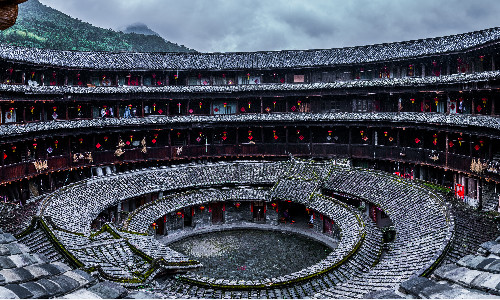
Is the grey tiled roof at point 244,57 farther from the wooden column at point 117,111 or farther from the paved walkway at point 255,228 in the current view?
the paved walkway at point 255,228

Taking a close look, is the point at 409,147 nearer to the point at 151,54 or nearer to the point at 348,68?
the point at 348,68

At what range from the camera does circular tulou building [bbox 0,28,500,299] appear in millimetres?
20422

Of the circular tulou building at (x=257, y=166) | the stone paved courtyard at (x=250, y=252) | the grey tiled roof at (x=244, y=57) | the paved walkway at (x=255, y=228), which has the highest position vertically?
the grey tiled roof at (x=244, y=57)

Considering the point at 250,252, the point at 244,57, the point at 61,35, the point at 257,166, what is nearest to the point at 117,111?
the point at 244,57

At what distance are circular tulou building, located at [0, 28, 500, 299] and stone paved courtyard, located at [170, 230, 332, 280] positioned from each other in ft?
0.59

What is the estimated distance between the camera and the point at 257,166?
138ft

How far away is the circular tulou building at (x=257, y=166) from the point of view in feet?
67.0

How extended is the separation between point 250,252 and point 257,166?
12181 millimetres

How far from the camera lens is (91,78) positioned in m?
47.7

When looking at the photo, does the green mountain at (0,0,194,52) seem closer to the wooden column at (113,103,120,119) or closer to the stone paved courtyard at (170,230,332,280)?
the wooden column at (113,103,120,119)

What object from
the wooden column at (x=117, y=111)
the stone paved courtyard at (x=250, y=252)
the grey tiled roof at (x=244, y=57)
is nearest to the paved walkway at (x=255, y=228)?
the stone paved courtyard at (x=250, y=252)

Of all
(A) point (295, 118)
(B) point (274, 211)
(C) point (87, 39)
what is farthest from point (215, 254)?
(C) point (87, 39)

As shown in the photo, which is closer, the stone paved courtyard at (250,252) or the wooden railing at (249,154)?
the stone paved courtyard at (250,252)

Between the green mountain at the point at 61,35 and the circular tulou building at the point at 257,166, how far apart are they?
5345 centimetres
